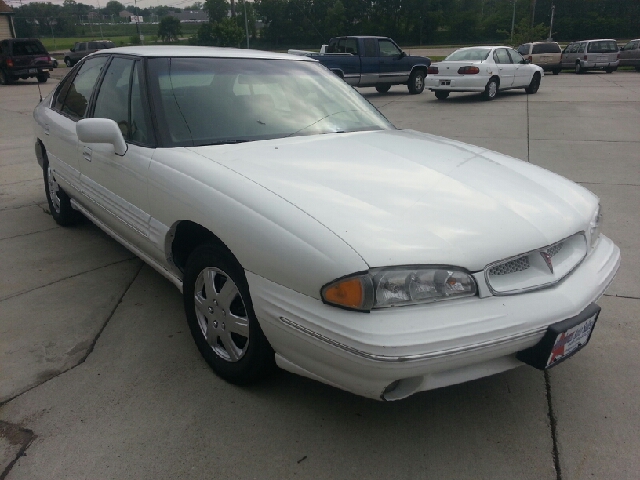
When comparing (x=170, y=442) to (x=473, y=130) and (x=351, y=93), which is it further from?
(x=473, y=130)

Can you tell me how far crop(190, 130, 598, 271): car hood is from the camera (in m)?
2.02

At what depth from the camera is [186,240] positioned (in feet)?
9.27

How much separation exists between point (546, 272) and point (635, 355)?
1115 mm

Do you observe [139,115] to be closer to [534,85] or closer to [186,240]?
[186,240]

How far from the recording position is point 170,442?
2260 mm

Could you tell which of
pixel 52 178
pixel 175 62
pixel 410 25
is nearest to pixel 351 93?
pixel 175 62

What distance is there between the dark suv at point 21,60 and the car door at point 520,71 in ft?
59.8

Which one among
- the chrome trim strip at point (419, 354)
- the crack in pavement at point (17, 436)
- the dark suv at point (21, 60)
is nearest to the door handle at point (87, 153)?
the crack in pavement at point (17, 436)

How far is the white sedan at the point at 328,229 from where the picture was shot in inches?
76.2

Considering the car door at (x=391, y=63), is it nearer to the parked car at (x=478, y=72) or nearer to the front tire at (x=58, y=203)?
the parked car at (x=478, y=72)

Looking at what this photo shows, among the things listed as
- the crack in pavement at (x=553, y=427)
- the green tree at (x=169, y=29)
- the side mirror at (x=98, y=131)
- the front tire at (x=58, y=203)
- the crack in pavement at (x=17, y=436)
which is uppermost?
the green tree at (x=169, y=29)

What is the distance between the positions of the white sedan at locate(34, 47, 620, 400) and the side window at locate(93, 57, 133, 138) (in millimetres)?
17

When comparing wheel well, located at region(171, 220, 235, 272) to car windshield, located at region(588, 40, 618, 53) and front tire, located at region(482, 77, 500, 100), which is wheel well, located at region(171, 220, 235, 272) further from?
car windshield, located at region(588, 40, 618, 53)

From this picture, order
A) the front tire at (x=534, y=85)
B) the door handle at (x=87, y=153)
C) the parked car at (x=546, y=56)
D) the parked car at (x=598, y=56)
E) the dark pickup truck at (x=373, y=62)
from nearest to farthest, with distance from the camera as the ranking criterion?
the door handle at (x=87, y=153) → the dark pickup truck at (x=373, y=62) → the front tire at (x=534, y=85) → the parked car at (x=598, y=56) → the parked car at (x=546, y=56)
